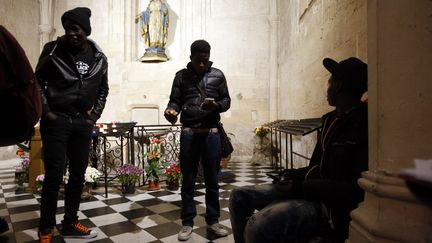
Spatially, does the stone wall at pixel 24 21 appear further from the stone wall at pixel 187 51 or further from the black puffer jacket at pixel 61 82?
the black puffer jacket at pixel 61 82

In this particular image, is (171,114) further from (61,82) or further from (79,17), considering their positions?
(79,17)

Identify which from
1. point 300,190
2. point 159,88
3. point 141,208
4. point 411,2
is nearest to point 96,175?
point 141,208

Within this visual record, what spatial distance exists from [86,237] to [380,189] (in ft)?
7.50

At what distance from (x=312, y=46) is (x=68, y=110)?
3.51 m

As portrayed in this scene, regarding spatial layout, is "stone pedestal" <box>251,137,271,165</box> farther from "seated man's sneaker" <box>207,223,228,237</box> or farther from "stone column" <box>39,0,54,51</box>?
"stone column" <box>39,0,54,51</box>

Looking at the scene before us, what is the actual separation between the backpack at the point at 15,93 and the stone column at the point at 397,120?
1.48 m

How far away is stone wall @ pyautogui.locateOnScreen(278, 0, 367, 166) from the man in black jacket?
52.8 inches

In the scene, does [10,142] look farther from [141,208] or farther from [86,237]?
[141,208]

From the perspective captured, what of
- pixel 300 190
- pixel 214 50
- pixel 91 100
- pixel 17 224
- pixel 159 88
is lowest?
pixel 17 224

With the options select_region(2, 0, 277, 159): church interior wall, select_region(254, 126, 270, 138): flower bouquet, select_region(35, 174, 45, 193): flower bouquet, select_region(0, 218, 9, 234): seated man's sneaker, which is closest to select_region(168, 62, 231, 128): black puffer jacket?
select_region(0, 218, 9, 234): seated man's sneaker

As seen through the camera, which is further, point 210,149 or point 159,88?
point 159,88

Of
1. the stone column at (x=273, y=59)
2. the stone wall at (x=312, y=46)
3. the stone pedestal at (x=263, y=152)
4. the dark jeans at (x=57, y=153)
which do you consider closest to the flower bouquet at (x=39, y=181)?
the dark jeans at (x=57, y=153)

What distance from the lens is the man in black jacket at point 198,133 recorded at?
2502 mm

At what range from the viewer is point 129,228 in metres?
2.75
